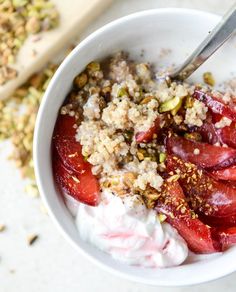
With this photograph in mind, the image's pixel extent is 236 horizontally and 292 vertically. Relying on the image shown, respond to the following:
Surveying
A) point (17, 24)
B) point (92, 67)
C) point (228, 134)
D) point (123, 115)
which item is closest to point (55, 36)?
point (17, 24)

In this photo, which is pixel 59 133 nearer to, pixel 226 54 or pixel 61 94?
pixel 61 94

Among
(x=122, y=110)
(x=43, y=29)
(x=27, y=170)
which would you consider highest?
(x=122, y=110)

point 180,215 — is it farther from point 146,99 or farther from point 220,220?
point 146,99

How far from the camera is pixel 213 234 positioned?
1.04 metres

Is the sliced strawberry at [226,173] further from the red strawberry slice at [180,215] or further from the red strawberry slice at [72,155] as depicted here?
the red strawberry slice at [72,155]

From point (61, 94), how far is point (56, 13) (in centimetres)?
25

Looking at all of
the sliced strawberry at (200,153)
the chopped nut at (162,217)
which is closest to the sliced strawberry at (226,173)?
the sliced strawberry at (200,153)

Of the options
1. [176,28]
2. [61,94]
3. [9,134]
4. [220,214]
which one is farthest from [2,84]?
[220,214]

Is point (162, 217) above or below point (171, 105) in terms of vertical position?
below

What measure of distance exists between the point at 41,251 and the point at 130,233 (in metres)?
0.29

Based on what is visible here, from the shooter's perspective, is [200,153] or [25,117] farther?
[25,117]

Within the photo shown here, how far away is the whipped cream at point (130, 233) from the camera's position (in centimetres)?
101

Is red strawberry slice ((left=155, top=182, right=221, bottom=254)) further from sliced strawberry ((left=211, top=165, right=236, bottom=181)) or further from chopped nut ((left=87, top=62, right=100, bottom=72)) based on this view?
chopped nut ((left=87, top=62, right=100, bottom=72))

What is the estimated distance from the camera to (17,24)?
1.22 meters
